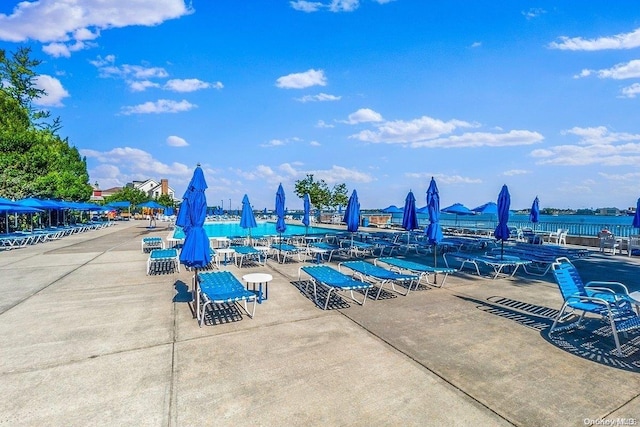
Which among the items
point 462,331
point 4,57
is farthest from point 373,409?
point 4,57

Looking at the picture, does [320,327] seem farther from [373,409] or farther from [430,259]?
[430,259]

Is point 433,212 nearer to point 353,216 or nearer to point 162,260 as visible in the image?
point 353,216

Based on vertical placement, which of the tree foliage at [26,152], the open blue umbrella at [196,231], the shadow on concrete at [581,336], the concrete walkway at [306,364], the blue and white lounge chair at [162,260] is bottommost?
the concrete walkway at [306,364]

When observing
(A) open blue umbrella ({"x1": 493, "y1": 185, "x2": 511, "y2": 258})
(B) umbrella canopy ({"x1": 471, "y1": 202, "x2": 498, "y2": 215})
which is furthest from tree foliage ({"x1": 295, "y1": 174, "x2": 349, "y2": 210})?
(A) open blue umbrella ({"x1": 493, "y1": 185, "x2": 511, "y2": 258})

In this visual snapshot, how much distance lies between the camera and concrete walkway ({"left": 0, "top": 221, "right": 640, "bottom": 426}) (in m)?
2.90

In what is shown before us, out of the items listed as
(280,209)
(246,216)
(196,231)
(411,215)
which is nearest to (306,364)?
(196,231)

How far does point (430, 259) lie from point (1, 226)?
2638 cm

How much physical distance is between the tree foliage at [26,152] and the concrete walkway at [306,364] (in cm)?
1863

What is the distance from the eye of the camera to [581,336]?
463 cm

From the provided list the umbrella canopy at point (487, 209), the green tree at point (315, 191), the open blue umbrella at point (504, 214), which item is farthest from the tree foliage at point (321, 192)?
the open blue umbrella at point (504, 214)

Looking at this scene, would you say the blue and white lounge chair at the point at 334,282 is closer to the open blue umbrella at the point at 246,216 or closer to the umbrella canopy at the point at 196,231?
the umbrella canopy at the point at 196,231

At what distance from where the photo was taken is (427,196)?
27.7ft

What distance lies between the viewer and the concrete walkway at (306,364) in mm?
2902

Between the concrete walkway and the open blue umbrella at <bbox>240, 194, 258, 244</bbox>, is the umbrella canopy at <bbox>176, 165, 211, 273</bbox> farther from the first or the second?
the open blue umbrella at <bbox>240, 194, 258, 244</bbox>
